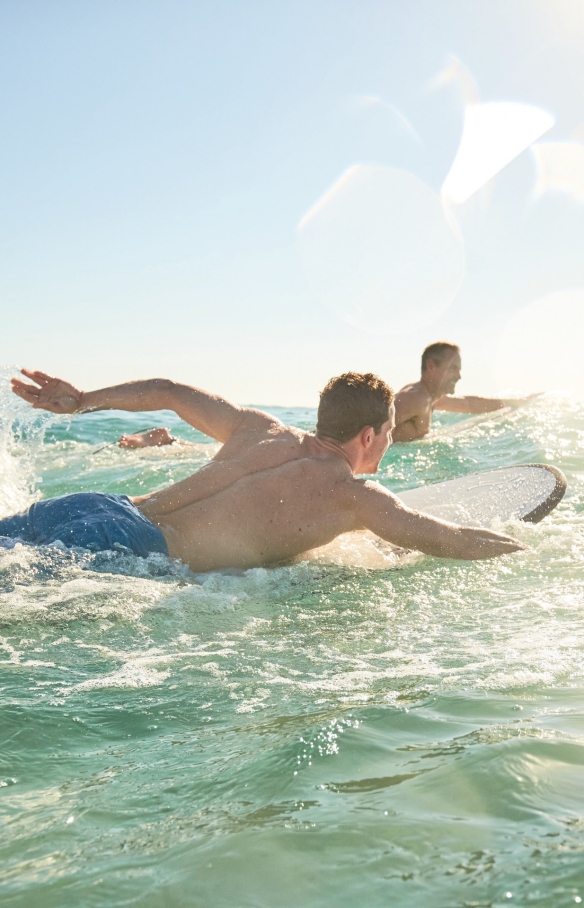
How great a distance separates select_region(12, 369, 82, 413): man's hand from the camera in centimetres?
456

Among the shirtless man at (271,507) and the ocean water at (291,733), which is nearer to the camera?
the ocean water at (291,733)

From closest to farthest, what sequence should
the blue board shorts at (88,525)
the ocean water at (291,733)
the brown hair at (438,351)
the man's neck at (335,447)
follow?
the ocean water at (291,733) < the blue board shorts at (88,525) < the man's neck at (335,447) < the brown hair at (438,351)

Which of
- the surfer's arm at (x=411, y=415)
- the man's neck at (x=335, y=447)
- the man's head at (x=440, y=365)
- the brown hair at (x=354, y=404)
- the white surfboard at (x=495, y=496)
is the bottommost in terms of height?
the white surfboard at (x=495, y=496)

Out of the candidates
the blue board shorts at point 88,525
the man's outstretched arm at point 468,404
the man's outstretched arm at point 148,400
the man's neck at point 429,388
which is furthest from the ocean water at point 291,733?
the man's outstretched arm at point 468,404

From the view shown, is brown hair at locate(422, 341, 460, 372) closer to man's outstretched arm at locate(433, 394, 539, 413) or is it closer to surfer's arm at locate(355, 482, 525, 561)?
man's outstretched arm at locate(433, 394, 539, 413)

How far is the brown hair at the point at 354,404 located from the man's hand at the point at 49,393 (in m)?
1.45

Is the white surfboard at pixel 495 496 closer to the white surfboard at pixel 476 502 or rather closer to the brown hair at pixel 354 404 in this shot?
the white surfboard at pixel 476 502

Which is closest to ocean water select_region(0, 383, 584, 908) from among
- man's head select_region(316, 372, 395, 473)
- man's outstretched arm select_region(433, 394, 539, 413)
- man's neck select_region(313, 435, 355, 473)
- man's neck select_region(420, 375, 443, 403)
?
man's neck select_region(313, 435, 355, 473)

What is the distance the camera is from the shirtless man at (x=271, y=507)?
4.26 m

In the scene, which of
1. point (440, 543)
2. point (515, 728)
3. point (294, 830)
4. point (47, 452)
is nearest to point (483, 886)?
point (294, 830)

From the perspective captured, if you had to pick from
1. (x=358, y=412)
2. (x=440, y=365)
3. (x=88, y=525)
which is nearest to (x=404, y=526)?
(x=358, y=412)

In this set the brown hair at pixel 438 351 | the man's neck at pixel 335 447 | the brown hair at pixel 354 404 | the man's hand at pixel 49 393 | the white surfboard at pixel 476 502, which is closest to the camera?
the brown hair at pixel 354 404

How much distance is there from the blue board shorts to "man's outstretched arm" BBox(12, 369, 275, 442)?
0.57 metres

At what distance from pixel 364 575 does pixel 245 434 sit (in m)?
1.07
